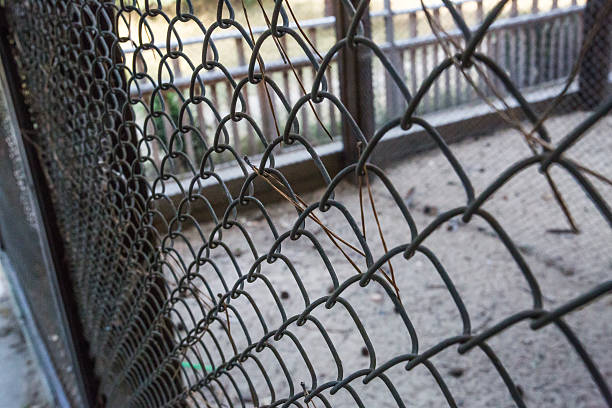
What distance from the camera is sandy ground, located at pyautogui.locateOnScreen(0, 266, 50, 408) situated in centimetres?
259

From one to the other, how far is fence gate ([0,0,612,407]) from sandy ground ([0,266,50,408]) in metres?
0.20

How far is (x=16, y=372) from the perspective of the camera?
2797 mm

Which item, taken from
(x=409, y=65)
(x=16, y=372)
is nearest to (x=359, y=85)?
(x=409, y=65)

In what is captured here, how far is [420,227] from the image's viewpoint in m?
3.67

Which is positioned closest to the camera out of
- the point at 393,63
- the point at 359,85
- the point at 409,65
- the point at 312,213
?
the point at 312,213

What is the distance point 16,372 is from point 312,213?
262cm

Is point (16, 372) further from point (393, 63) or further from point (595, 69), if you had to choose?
point (595, 69)

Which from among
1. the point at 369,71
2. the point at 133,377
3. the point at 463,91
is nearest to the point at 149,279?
the point at 133,377

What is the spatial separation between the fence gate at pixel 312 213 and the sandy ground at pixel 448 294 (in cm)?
1

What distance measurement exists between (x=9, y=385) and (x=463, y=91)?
431 centimetres

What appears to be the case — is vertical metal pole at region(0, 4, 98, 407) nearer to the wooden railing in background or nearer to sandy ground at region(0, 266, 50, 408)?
sandy ground at region(0, 266, 50, 408)

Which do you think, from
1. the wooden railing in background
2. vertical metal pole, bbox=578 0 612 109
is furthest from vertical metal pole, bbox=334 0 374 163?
vertical metal pole, bbox=578 0 612 109

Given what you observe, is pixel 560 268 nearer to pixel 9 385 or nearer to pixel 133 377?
pixel 133 377

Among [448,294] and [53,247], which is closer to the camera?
[53,247]
